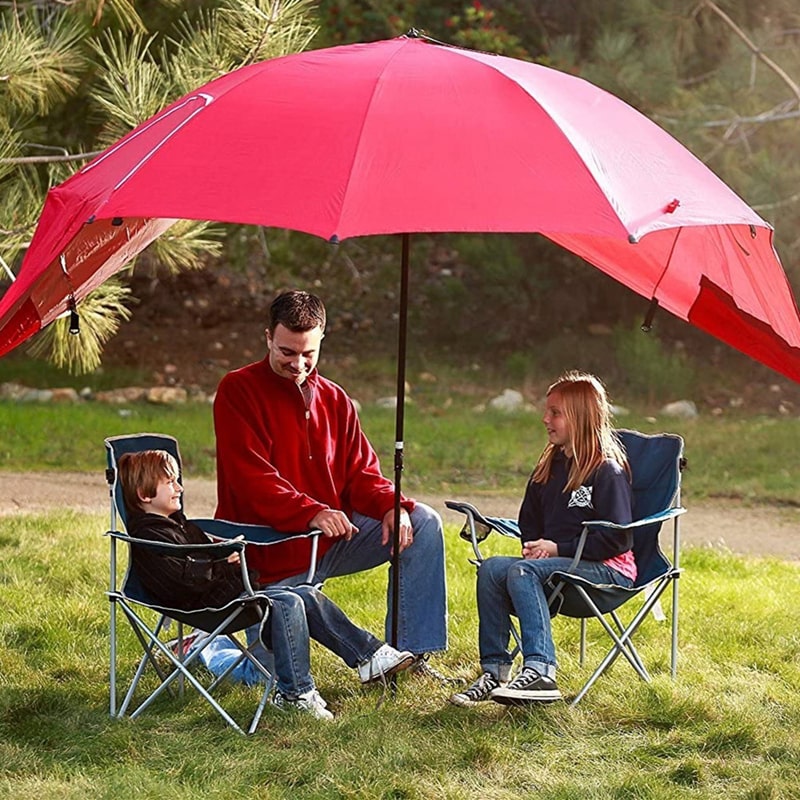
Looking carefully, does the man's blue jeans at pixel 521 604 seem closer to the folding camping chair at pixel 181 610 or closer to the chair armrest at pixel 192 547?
the folding camping chair at pixel 181 610

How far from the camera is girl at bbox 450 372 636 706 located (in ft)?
12.4

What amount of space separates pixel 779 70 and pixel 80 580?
5.45 metres

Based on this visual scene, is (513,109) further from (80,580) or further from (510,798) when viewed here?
(80,580)

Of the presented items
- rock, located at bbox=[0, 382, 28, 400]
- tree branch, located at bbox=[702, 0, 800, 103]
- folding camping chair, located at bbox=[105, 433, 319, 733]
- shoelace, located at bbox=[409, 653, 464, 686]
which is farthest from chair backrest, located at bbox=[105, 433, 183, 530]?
rock, located at bbox=[0, 382, 28, 400]

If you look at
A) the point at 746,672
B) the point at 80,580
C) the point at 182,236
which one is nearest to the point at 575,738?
the point at 746,672

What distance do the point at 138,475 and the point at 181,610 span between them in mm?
398

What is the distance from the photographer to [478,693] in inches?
149

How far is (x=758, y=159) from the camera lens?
9.36m

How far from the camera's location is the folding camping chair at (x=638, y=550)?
3.81 m

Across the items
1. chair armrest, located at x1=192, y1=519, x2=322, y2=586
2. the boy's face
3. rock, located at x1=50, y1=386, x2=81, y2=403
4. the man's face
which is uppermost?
the man's face

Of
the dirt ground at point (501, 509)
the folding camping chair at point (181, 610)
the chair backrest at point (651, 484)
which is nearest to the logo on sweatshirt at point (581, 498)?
the chair backrest at point (651, 484)

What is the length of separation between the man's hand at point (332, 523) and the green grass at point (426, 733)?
1.47 ft

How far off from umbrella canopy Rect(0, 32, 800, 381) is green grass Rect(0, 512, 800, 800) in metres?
0.95

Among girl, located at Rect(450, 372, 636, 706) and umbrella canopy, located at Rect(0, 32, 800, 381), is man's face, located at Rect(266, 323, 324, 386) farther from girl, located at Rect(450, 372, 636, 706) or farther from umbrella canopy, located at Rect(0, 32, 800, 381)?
girl, located at Rect(450, 372, 636, 706)
